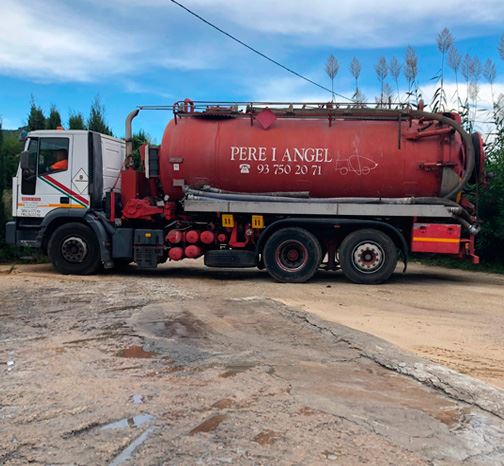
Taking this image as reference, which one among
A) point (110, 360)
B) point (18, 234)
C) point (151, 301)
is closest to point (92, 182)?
point (18, 234)

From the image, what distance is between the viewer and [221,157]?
10.7m

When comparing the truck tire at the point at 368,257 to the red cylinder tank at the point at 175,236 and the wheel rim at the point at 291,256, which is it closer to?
the wheel rim at the point at 291,256

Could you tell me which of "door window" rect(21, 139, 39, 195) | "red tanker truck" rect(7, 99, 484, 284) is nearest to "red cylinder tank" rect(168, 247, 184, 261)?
"red tanker truck" rect(7, 99, 484, 284)

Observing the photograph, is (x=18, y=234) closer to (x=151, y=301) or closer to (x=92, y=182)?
(x=92, y=182)

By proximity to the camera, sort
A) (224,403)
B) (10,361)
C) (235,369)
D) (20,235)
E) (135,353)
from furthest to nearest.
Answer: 1. (20,235)
2. (135,353)
3. (10,361)
4. (235,369)
5. (224,403)

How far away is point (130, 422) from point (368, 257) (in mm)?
7744

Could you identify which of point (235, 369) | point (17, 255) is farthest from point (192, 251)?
point (235, 369)

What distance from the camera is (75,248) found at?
11.5m

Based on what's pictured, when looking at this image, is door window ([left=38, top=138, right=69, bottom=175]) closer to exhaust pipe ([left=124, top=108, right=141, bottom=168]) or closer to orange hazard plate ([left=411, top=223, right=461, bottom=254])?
exhaust pipe ([left=124, top=108, right=141, bottom=168])

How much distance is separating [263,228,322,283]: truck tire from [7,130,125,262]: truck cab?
3820 mm

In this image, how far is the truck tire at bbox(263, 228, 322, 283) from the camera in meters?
10.8

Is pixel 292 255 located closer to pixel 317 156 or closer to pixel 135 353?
pixel 317 156

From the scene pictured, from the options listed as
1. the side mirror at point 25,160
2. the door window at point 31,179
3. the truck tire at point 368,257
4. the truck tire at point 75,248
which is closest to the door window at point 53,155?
the door window at point 31,179

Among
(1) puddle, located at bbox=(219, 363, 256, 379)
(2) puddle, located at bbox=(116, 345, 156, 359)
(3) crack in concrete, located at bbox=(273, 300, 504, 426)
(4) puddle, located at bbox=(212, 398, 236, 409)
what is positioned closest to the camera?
(4) puddle, located at bbox=(212, 398, 236, 409)
